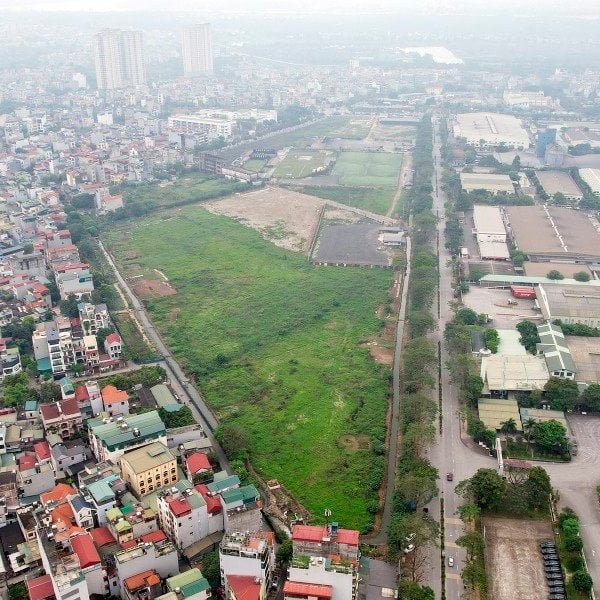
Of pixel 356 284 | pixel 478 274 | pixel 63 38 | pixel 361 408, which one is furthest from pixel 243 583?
pixel 63 38

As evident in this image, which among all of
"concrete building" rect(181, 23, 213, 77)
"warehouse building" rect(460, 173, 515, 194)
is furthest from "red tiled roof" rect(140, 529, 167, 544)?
"concrete building" rect(181, 23, 213, 77)

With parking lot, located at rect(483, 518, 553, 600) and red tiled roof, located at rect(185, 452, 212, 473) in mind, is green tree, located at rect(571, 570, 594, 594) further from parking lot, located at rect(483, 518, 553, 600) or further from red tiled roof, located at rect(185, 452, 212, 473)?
red tiled roof, located at rect(185, 452, 212, 473)

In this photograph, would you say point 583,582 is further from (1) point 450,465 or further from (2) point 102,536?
(2) point 102,536

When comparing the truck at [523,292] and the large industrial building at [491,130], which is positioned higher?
the large industrial building at [491,130]

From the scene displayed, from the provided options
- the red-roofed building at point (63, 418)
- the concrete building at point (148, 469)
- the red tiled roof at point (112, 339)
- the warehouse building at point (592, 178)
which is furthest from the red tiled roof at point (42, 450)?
the warehouse building at point (592, 178)

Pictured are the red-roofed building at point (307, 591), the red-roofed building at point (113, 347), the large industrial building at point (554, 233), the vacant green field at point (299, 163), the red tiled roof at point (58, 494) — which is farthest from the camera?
the vacant green field at point (299, 163)

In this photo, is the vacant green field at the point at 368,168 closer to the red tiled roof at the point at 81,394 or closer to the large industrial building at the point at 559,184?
the large industrial building at the point at 559,184
